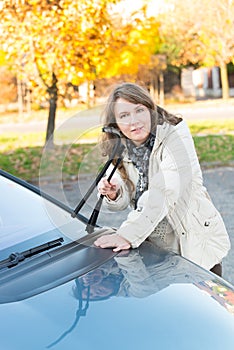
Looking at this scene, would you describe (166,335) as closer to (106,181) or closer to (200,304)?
(200,304)

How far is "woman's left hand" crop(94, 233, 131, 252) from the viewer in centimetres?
258

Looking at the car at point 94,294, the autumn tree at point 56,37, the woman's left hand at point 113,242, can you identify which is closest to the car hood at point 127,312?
the car at point 94,294

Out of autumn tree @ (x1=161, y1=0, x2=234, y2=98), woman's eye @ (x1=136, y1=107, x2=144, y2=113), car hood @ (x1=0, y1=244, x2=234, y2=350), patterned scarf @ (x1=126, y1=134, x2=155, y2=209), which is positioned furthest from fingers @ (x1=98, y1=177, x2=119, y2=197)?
autumn tree @ (x1=161, y1=0, x2=234, y2=98)

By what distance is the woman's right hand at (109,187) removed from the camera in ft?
9.28

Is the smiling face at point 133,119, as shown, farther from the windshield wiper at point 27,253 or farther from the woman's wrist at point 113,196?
the windshield wiper at point 27,253

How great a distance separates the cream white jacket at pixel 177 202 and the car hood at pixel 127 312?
0.31 metres

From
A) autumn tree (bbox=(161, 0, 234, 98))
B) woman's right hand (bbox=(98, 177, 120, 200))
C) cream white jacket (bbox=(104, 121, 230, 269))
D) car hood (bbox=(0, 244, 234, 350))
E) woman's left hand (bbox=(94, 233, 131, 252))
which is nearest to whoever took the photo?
car hood (bbox=(0, 244, 234, 350))

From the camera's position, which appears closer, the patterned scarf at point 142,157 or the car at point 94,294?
the car at point 94,294

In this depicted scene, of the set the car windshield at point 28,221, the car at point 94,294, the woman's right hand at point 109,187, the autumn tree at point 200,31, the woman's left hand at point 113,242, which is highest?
the autumn tree at point 200,31

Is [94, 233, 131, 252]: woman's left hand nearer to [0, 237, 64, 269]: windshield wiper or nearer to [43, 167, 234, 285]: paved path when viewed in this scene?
[0, 237, 64, 269]: windshield wiper

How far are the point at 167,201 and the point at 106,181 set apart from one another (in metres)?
0.32

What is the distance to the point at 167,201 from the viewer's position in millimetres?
2715

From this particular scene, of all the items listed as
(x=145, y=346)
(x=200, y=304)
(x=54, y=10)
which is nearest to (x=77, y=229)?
(x=200, y=304)

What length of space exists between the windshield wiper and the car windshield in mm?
35
